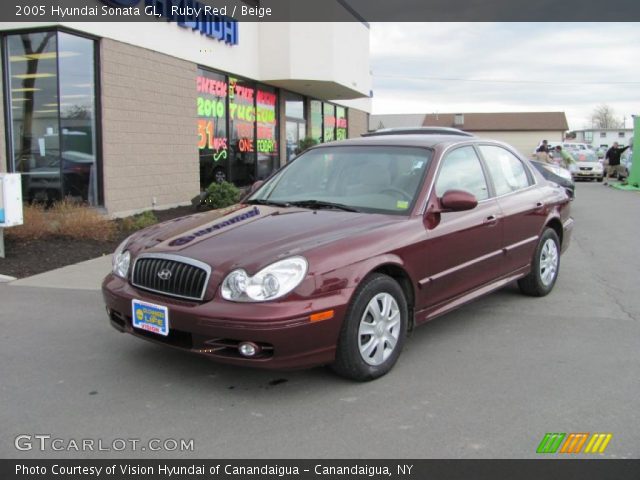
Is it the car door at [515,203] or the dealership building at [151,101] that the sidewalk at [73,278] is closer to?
the dealership building at [151,101]

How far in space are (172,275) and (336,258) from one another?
3.48ft

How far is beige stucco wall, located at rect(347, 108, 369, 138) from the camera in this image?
2683 centimetres

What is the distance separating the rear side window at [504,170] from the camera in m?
5.82

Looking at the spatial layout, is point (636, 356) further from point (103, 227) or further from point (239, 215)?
point (103, 227)

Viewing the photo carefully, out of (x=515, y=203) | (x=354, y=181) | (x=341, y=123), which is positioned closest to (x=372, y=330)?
(x=354, y=181)

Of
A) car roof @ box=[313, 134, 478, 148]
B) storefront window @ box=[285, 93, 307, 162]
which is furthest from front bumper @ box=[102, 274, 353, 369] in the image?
storefront window @ box=[285, 93, 307, 162]

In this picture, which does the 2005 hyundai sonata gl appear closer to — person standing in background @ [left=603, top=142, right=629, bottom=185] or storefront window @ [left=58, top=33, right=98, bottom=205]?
storefront window @ [left=58, top=33, right=98, bottom=205]

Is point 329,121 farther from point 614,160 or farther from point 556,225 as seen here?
point 556,225

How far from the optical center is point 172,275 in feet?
13.1

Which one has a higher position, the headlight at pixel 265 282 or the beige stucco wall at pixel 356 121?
the beige stucco wall at pixel 356 121

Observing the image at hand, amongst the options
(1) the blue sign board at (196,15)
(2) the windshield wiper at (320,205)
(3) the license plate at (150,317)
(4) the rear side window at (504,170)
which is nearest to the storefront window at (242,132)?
(1) the blue sign board at (196,15)

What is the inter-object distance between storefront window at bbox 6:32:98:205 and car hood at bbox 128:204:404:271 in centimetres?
640

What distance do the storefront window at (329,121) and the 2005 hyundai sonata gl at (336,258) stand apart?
58.5 feet

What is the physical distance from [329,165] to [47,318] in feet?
9.93
